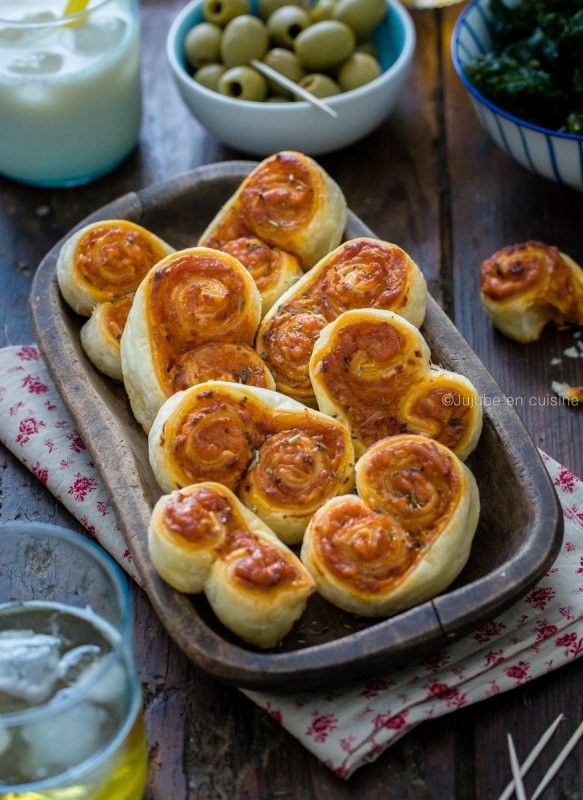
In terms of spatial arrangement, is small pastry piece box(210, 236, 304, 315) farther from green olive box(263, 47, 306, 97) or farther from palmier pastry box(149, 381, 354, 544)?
green olive box(263, 47, 306, 97)

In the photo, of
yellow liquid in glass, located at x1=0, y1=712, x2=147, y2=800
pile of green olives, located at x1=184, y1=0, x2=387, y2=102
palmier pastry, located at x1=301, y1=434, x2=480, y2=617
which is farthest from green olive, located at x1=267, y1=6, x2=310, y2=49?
yellow liquid in glass, located at x1=0, y1=712, x2=147, y2=800

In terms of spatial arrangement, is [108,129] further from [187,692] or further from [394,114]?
[187,692]

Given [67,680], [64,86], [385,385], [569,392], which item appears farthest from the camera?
[64,86]

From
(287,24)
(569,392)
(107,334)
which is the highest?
(287,24)

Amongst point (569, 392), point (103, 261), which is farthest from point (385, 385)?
point (103, 261)

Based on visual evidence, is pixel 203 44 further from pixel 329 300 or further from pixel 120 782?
pixel 120 782

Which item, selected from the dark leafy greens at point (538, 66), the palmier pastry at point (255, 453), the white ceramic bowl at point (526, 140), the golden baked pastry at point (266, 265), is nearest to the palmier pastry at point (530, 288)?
the white ceramic bowl at point (526, 140)

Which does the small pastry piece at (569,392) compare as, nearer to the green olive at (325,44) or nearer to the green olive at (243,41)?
the green olive at (325,44)
